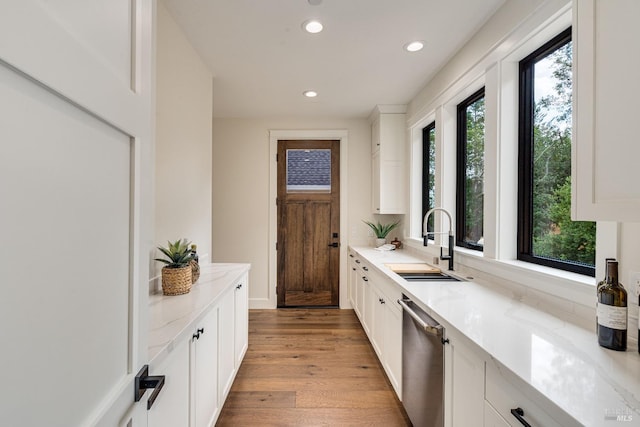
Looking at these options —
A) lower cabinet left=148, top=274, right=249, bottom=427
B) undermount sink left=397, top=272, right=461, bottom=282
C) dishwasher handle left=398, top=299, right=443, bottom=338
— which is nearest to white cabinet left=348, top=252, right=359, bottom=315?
undermount sink left=397, top=272, right=461, bottom=282

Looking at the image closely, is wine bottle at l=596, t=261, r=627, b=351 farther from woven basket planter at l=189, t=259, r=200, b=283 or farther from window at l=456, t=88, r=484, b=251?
woven basket planter at l=189, t=259, r=200, b=283

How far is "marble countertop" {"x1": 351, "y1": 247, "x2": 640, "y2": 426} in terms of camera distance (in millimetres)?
750

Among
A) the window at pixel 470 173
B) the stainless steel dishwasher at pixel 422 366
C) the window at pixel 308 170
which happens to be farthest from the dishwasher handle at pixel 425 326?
the window at pixel 308 170

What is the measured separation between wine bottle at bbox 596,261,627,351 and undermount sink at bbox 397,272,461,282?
1112 mm

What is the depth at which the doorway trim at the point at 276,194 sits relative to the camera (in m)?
4.12

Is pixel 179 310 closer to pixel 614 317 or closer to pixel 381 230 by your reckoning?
pixel 614 317

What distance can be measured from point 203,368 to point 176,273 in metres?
0.54

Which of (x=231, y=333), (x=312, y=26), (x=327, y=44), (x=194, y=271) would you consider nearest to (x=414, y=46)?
(x=327, y=44)

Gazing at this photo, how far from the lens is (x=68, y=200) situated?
0.53 metres

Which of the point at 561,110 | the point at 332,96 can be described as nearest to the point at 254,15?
the point at 332,96

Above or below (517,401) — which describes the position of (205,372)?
below

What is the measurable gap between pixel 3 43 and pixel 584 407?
130cm

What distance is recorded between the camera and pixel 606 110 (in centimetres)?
91

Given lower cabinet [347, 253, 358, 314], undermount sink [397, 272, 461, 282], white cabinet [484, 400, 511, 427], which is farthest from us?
lower cabinet [347, 253, 358, 314]
